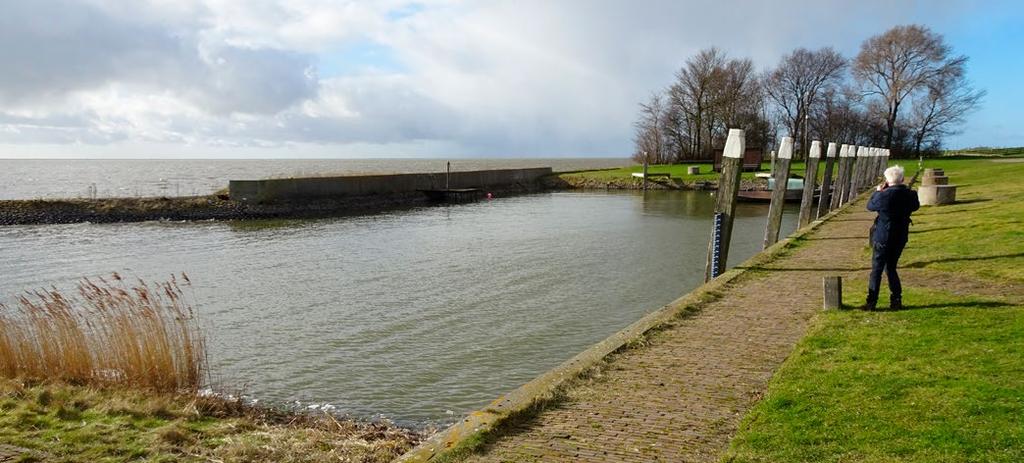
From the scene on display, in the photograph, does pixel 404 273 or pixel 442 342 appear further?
pixel 404 273

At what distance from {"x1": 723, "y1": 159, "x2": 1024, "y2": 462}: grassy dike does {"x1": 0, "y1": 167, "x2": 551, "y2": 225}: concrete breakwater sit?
3218 centimetres

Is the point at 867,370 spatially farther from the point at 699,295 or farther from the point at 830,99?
the point at 830,99

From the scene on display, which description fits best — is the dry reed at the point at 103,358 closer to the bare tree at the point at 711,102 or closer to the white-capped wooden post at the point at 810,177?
the white-capped wooden post at the point at 810,177

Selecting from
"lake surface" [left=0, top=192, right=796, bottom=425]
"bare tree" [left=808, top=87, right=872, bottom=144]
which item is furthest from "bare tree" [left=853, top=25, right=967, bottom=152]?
"lake surface" [left=0, top=192, right=796, bottom=425]

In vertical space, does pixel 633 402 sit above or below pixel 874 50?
below

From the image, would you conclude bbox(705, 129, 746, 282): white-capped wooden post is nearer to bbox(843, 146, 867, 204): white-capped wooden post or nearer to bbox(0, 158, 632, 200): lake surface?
bbox(843, 146, 867, 204): white-capped wooden post

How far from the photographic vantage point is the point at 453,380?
8.96 meters

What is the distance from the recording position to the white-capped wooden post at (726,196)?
12.8 meters

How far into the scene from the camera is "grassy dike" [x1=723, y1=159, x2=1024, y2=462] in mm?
4363

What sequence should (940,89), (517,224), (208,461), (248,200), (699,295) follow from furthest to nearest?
1. (940,89)
2. (248,200)
3. (517,224)
4. (699,295)
5. (208,461)

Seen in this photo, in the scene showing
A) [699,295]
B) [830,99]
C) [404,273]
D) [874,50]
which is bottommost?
[404,273]

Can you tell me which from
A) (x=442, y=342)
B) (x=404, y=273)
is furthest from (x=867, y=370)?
(x=404, y=273)

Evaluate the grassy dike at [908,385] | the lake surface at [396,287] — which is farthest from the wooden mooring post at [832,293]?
the lake surface at [396,287]

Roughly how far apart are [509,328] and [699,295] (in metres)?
3.21
